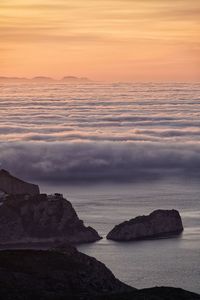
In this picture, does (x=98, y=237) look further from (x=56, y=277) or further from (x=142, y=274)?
(x=56, y=277)

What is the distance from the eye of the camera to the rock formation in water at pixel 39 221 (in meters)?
147

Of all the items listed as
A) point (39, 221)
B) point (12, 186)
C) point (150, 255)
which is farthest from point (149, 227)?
point (12, 186)

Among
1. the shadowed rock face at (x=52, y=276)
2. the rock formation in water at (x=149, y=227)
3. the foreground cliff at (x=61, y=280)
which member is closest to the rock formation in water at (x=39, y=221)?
the rock formation in water at (x=149, y=227)

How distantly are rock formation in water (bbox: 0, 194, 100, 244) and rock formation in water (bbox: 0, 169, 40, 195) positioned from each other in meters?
6.63

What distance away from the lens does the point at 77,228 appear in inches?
5994

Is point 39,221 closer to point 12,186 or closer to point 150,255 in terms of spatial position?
point 12,186

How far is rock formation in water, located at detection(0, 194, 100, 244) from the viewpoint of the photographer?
483 ft

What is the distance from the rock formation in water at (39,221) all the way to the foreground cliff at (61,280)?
44.3 meters

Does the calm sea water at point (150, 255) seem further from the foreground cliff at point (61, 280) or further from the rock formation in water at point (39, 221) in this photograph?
the foreground cliff at point (61, 280)

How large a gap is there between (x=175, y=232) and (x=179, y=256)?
15.9m

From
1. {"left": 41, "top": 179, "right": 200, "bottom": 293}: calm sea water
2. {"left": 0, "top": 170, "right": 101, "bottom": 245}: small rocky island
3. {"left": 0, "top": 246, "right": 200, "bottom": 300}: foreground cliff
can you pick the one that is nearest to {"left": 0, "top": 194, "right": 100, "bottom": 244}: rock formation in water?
{"left": 0, "top": 170, "right": 101, "bottom": 245}: small rocky island

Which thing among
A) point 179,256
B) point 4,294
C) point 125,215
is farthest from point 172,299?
point 125,215

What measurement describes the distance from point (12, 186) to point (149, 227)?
731 inches

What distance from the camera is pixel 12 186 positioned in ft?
525
